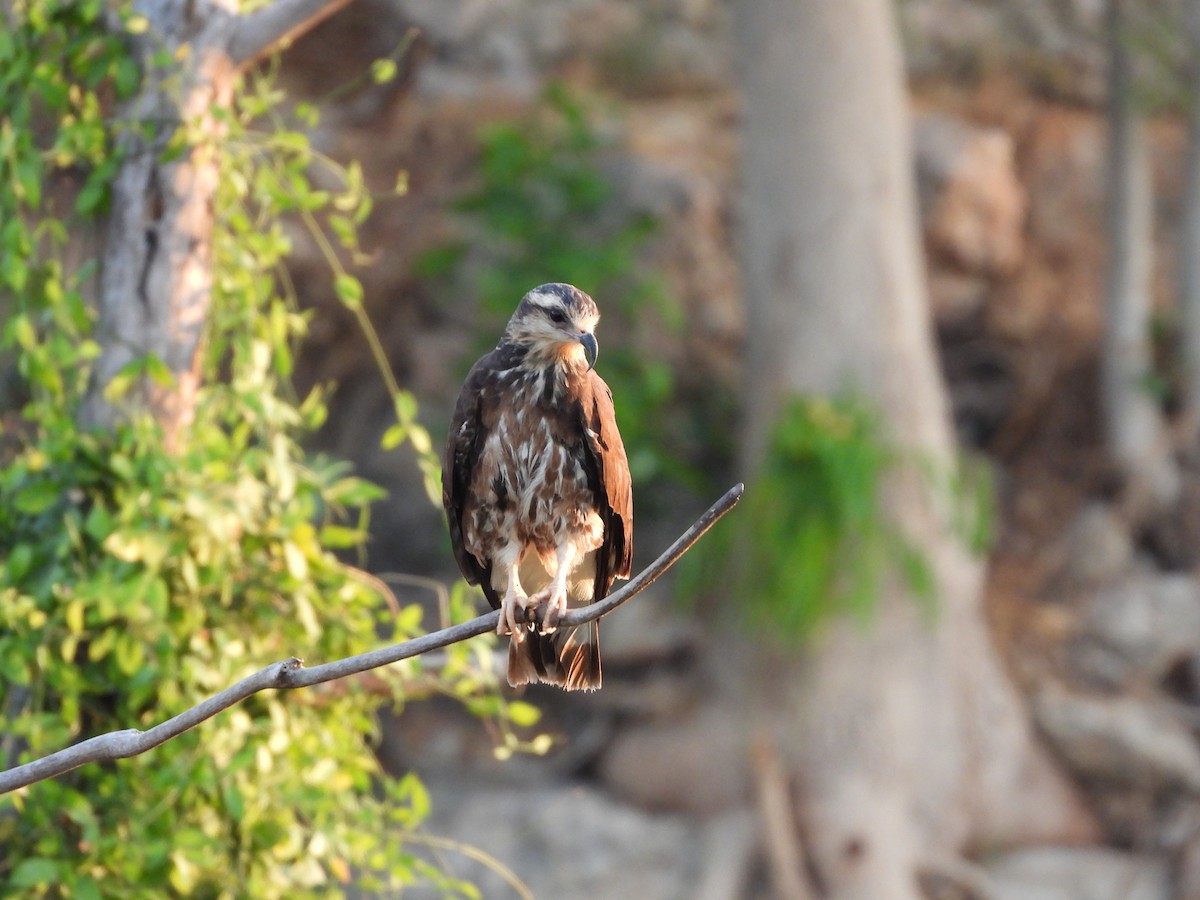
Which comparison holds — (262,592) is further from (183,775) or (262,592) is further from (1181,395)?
(1181,395)

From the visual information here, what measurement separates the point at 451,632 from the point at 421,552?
223 inches

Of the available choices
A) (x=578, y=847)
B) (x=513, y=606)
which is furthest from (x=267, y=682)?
(x=578, y=847)

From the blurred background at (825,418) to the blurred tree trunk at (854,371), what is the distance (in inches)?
0.6

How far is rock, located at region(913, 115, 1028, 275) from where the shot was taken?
25.3ft

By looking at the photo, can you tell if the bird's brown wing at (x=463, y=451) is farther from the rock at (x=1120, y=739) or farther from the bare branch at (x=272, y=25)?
the rock at (x=1120, y=739)

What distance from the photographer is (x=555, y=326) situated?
2.62 metres

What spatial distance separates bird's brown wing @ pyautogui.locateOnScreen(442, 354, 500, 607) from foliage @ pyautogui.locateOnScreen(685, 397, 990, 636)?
321cm

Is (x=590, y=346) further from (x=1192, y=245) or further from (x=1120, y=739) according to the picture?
(x=1192, y=245)

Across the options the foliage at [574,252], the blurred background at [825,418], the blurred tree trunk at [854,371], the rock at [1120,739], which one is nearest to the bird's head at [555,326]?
the blurred background at [825,418]

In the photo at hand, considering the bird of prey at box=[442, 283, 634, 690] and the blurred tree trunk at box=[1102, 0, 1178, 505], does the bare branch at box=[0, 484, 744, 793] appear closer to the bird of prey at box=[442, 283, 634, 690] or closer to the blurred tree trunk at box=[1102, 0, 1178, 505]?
the bird of prey at box=[442, 283, 634, 690]

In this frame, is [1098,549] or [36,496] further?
[1098,549]

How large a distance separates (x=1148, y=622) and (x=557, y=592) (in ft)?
17.2

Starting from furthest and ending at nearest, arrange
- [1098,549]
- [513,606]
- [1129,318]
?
1. [1129,318]
2. [1098,549]
3. [513,606]

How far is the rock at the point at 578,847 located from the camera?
6.71 m
